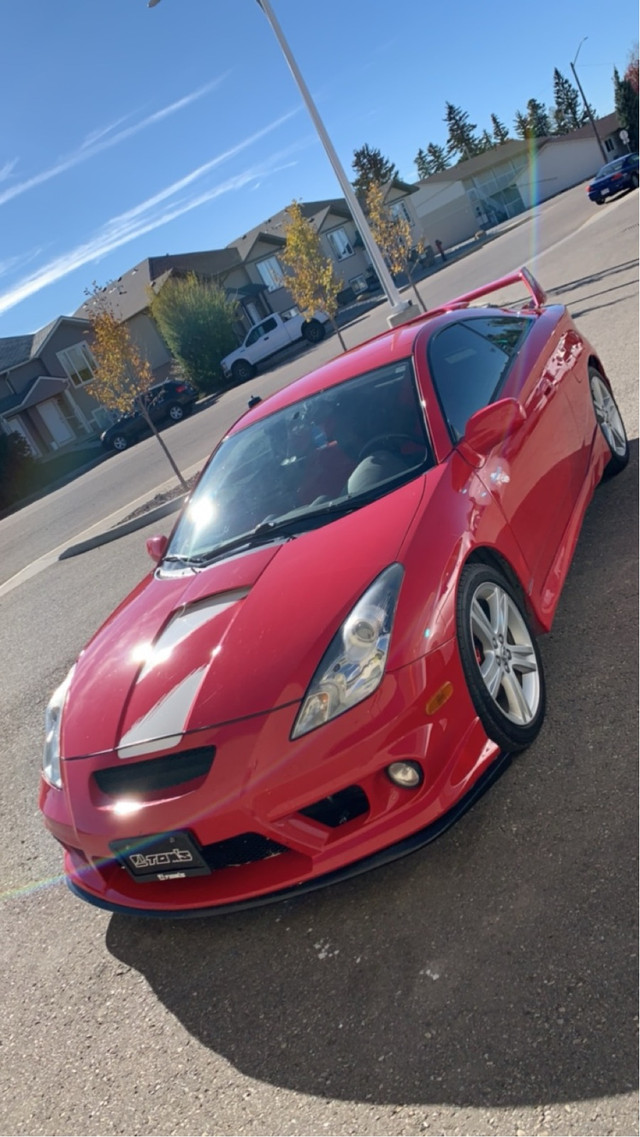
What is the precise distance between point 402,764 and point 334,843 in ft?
1.02

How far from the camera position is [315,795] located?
8.00ft

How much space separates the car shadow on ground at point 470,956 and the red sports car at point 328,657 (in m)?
0.25

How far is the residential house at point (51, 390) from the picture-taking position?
44281mm

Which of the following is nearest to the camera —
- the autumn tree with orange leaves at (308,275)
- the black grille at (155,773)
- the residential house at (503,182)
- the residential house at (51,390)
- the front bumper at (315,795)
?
the front bumper at (315,795)

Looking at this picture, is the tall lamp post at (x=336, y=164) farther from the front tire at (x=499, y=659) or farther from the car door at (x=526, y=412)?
the front tire at (x=499, y=659)

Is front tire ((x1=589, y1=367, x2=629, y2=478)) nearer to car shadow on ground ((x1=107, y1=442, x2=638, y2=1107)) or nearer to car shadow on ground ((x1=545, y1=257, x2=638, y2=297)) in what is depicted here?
car shadow on ground ((x1=107, y1=442, x2=638, y2=1107))

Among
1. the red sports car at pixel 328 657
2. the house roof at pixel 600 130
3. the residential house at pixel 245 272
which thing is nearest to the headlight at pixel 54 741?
the red sports car at pixel 328 657

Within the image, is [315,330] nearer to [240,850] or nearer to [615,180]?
[615,180]

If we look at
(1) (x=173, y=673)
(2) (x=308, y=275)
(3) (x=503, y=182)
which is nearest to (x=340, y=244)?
(3) (x=503, y=182)

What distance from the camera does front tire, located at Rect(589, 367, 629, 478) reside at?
16.0 ft

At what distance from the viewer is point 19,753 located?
5105mm

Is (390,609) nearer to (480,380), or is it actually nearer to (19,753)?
(480,380)

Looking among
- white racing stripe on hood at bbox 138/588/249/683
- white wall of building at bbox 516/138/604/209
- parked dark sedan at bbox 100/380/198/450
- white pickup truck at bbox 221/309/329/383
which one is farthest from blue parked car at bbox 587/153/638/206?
white wall of building at bbox 516/138/604/209

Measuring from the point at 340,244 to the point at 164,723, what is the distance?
60.2 meters
